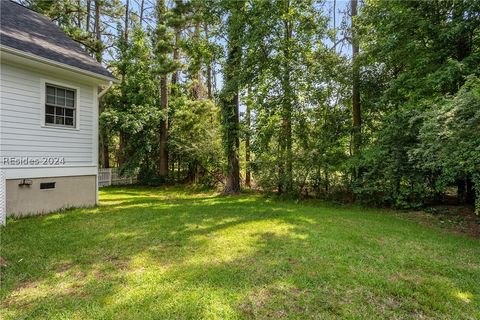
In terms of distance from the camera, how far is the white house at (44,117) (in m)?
6.02

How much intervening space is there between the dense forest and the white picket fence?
0.91 metres

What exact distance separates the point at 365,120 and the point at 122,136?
41.2 ft

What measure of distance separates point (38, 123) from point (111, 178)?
8.54m

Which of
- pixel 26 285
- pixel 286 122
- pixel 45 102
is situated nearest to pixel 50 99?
pixel 45 102

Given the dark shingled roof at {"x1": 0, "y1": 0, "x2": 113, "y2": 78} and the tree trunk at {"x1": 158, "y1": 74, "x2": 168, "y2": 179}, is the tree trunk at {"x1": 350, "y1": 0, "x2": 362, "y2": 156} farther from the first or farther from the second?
the tree trunk at {"x1": 158, "y1": 74, "x2": 168, "y2": 179}

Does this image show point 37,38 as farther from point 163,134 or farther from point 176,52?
point 176,52

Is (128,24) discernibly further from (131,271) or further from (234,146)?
(131,271)

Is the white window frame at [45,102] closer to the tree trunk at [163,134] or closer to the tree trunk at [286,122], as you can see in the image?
the tree trunk at [286,122]

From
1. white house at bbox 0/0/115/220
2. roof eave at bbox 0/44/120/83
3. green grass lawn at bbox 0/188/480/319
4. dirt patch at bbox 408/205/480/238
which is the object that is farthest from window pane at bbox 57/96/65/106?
dirt patch at bbox 408/205/480/238

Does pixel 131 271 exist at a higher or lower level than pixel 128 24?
lower

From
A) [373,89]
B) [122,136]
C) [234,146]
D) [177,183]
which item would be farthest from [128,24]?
[373,89]

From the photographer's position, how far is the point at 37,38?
7086mm

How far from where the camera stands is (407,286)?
127 inches

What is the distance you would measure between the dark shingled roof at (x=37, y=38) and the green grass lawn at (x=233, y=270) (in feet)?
12.6
